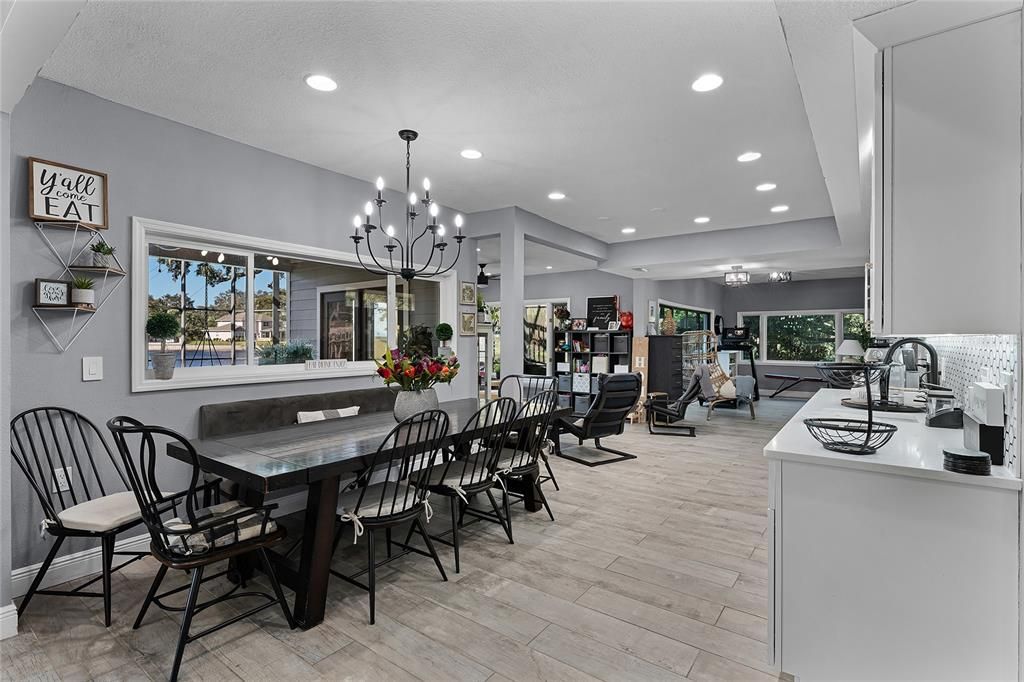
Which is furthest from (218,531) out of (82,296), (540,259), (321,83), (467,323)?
(540,259)

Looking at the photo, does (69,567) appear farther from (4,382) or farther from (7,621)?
(4,382)

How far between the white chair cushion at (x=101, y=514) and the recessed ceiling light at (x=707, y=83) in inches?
141

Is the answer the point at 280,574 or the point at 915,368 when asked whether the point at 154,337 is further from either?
the point at 915,368

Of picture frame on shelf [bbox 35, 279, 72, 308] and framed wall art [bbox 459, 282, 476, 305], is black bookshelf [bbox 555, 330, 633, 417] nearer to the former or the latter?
framed wall art [bbox 459, 282, 476, 305]

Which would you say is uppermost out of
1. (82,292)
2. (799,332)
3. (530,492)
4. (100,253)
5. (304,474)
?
(100,253)

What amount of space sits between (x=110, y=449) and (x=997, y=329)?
4.05m

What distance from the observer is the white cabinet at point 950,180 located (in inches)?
56.6

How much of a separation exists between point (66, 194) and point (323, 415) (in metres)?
1.94

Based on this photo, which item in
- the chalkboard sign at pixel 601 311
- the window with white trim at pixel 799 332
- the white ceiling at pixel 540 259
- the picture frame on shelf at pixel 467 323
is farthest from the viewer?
the window with white trim at pixel 799 332

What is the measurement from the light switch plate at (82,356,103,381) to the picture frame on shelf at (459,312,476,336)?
3.02 m

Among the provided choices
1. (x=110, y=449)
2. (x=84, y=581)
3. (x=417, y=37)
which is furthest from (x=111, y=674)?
(x=417, y=37)

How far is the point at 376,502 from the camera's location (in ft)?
8.25

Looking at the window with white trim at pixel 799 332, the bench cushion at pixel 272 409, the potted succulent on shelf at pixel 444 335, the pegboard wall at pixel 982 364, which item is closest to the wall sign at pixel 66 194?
the bench cushion at pixel 272 409

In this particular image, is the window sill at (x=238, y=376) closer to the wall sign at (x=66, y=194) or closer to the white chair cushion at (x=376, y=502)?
the wall sign at (x=66, y=194)
